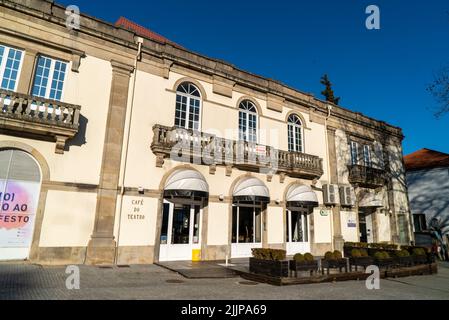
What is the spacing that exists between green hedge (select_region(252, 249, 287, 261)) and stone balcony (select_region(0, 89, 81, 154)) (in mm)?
8294

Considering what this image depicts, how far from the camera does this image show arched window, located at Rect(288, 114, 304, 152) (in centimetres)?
1905

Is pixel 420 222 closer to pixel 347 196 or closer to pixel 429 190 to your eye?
pixel 429 190

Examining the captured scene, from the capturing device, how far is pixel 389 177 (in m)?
24.0

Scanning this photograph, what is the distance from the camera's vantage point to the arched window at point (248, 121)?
17.0 metres

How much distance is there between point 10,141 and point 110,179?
12.3ft

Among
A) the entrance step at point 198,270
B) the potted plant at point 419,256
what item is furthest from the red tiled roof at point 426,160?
the entrance step at point 198,270

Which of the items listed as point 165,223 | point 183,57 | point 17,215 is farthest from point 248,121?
point 17,215

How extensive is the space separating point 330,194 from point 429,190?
1482 cm

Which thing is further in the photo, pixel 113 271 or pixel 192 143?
pixel 192 143

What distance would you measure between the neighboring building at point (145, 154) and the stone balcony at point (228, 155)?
63 millimetres

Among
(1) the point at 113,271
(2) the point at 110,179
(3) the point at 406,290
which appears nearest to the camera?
(3) the point at 406,290

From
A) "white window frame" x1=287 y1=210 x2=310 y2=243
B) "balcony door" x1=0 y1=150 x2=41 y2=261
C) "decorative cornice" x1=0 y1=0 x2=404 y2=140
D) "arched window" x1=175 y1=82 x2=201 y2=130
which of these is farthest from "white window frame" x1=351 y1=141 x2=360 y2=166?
"balcony door" x1=0 y1=150 x2=41 y2=261
